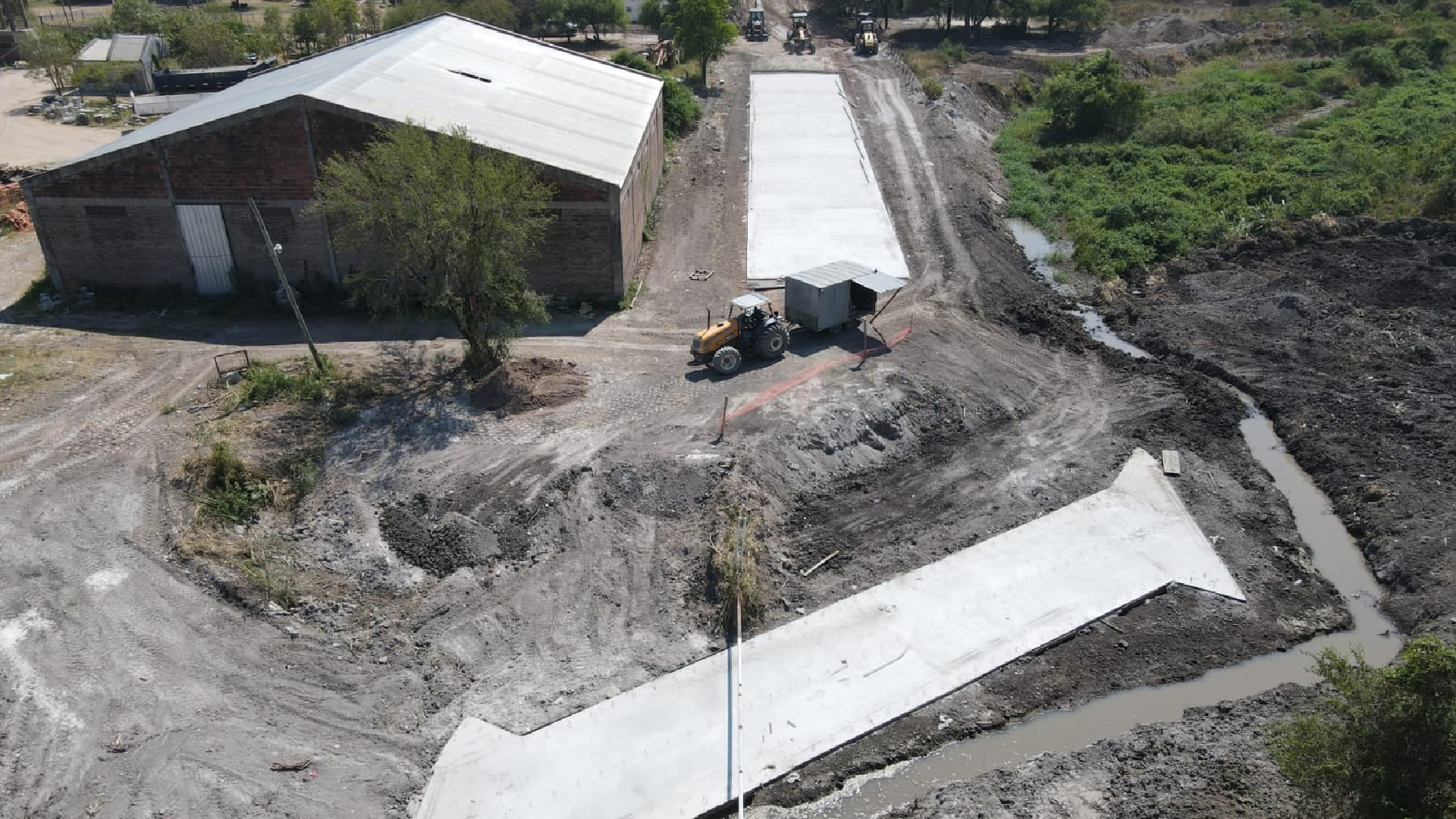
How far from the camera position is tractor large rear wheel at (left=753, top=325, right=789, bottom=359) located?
24406 mm

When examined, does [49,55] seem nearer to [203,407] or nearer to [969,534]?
[203,407]

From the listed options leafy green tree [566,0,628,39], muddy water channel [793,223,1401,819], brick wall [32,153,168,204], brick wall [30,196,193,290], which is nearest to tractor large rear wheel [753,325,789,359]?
muddy water channel [793,223,1401,819]

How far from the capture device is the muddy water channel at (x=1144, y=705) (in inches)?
570

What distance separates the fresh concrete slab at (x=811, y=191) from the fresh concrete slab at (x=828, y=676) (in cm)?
1381

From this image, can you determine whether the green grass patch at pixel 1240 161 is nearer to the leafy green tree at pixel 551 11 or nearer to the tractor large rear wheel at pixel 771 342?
the tractor large rear wheel at pixel 771 342

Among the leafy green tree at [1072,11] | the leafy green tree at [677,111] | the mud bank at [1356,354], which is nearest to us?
the mud bank at [1356,354]

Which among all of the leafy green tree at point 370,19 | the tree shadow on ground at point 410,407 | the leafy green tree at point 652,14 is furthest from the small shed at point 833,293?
the leafy green tree at point 370,19

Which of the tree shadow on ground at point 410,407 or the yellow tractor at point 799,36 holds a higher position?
the yellow tractor at point 799,36

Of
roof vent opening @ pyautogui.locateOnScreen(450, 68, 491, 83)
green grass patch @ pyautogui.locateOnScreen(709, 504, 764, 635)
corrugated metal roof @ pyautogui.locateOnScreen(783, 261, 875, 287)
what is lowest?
green grass patch @ pyautogui.locateOnScreen(709, 504, 764, 635)

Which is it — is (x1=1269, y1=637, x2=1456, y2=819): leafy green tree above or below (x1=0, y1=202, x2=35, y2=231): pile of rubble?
below

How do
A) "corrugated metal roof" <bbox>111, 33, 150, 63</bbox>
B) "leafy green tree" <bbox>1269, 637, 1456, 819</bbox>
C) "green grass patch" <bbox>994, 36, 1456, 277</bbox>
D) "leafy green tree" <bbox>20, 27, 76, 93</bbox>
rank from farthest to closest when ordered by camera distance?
"leafy green tree" <bbox>20, 27, 76, 93</bbox>, "corrugated metal roof" <bbox>111, 33, 150, 63</bbox>, "green grass patch" <bbox>994, 36, 1456, 277</bbox>, "leafy green tree" <bbox>1269, 637, 1456, 819</bbox>

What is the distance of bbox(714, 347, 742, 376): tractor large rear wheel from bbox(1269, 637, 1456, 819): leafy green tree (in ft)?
49.7

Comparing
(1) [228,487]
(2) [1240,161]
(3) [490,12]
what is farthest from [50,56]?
(2) [1240,161]

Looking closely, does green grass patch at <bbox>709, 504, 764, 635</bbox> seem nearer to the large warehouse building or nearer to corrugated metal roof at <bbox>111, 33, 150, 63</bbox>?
the large warehouse building
